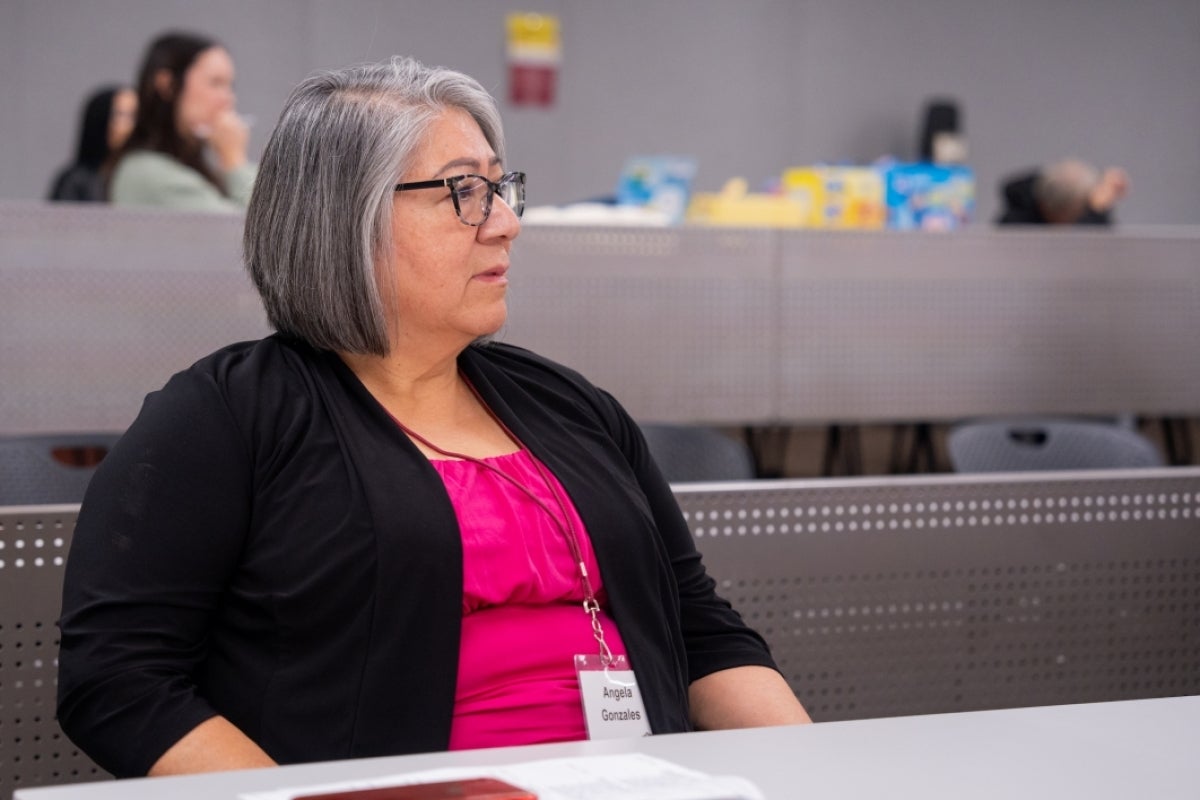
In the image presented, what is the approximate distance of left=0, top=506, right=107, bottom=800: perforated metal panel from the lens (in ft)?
5.92

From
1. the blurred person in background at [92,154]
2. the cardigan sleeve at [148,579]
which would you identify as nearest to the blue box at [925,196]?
the blurred person in background at [92,154]

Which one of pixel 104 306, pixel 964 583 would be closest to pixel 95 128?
pixel 104 306

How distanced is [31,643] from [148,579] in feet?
1.96

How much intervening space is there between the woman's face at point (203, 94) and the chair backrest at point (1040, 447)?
2.64m

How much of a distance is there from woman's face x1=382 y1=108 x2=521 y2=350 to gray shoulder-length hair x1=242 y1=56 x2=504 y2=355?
0.02 metres

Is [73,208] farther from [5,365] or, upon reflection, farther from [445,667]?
[445,667]

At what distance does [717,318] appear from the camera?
457 centimetres

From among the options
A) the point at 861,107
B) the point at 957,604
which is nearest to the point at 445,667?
the point at 957,604

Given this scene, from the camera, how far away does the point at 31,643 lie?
71.6 inches

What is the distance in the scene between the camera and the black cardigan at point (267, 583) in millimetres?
1319

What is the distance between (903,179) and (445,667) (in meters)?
4.43

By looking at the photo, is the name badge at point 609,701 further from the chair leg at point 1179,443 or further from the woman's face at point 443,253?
the chair leg at point 1179,443

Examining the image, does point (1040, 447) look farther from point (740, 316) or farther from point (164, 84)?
point (164, 84)

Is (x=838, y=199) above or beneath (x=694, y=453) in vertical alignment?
above
